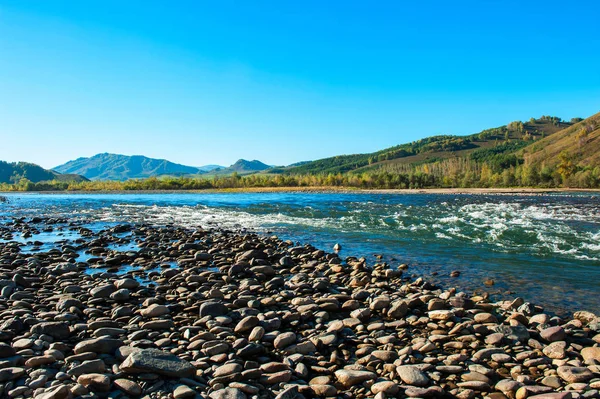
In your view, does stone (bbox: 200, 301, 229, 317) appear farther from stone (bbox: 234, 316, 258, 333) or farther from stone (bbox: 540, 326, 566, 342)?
stone (bbox: 540, 326, 566, 342)

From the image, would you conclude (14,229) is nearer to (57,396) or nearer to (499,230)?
(57,396)

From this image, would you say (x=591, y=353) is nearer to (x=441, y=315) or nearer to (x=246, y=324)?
(x=441, y=315)

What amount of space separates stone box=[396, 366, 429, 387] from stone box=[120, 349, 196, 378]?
3481 millimetres

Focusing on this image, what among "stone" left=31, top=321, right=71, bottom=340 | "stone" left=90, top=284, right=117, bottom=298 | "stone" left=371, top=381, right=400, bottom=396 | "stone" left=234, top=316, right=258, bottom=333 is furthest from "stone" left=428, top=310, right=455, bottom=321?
"stone" left=90, top=284, right=117, bottom=298

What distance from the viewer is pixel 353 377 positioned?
5.87m

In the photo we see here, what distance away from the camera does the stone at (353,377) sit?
5855 millimetres

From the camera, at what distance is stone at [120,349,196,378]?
589 centimetres

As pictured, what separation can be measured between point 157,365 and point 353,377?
3240 millimetres

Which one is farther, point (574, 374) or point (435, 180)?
point (435, 180)

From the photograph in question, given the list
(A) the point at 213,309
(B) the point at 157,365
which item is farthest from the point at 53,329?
(A) the point at 213,309

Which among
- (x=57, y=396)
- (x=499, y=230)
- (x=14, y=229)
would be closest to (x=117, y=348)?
(x=57, y=396)

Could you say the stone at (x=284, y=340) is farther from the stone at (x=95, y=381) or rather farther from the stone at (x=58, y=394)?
the stone at (x=58, y=394)

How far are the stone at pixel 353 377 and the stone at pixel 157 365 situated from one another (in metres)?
2.47

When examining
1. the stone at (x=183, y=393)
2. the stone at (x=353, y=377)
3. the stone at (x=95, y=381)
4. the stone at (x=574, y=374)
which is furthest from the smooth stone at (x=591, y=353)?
the stone at (x=95, y=381)
